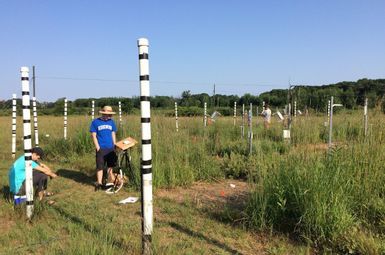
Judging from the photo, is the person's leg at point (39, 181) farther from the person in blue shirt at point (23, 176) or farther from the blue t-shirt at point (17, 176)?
the blue t-shirt at point (17, 176)

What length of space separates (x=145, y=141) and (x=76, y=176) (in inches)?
234

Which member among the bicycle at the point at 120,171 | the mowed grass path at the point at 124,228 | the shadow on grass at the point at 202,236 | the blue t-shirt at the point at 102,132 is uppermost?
the blue t-shirt at the point at 102,132

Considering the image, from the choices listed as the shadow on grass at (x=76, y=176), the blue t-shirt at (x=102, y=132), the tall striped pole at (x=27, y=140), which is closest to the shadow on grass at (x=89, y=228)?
the tall striped pole at (x=27, y=140)

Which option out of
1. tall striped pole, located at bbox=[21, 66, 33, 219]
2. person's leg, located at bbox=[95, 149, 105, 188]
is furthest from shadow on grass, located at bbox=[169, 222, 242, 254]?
person's leg, located at bbox=[95, 149, 105, 188]

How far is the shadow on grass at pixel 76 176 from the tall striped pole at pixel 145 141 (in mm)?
4842

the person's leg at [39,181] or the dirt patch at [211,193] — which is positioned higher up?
the person's leg at [39,181]

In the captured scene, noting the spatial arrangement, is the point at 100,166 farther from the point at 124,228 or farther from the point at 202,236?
the point at 202,236

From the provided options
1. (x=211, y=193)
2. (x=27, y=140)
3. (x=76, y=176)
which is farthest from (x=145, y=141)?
(x=76, y=176)

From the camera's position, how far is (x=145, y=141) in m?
4.10

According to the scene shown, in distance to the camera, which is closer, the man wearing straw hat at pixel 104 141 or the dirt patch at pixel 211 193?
the dirt patch at pixel 211 193

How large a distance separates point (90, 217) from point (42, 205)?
0.75m

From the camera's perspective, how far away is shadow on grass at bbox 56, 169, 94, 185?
8914 millimetres

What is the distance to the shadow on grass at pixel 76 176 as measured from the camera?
29.2ft

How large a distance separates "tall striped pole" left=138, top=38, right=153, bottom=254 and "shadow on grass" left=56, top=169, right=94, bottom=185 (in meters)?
4.84
